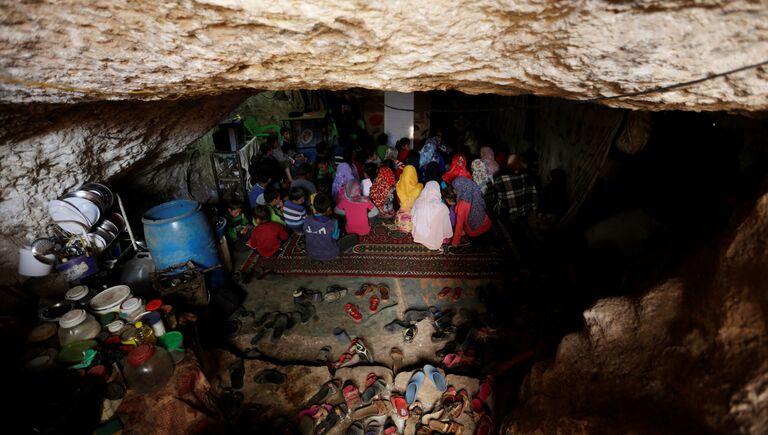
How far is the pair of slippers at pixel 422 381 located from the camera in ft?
11.6

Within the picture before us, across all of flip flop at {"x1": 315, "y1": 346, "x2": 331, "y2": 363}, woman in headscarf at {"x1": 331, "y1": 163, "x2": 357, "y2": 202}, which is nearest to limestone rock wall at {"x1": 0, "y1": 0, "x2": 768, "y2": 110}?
flip flop at {"x1": 315, "y1": 346, "x2": 331, "y2": 363}

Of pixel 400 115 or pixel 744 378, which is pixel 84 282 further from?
pixel 400 115

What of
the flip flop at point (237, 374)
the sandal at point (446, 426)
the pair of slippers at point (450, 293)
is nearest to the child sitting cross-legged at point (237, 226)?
the flip flop at point (237, 374)

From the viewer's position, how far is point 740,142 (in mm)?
3246

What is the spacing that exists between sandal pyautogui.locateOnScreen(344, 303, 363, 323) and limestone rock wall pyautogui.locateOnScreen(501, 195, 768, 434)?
266 centimetres

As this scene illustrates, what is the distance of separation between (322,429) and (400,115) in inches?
344

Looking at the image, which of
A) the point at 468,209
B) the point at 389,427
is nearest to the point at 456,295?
the point at 468,209

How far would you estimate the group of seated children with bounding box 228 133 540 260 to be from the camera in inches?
235

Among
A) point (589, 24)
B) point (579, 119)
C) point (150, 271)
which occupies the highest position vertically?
point (589, 24)

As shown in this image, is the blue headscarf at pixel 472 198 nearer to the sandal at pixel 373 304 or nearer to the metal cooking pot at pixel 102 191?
the sandal at pixel 373 304

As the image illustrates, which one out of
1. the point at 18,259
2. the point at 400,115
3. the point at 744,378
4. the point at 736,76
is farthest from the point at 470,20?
the point at 400,115

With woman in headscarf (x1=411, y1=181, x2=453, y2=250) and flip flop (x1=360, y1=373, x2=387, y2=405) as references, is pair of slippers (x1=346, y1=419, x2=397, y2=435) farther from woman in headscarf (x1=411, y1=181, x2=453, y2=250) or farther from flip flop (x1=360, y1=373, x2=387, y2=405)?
woman in headscarf (x1=411, y1=181, x2=453, y2=250)

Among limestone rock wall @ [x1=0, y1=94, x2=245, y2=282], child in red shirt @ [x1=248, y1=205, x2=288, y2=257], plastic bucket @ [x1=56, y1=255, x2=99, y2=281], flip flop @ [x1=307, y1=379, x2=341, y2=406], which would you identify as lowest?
flip flop @ [x1=307, y1=379, x2=341, y2=406]

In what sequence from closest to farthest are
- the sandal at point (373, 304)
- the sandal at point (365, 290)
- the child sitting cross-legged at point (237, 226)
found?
1. the sandal at point (373, 304)
2. the sandal at point (365, 290)
3. the child sitting cross-legged at point (237, 226)
